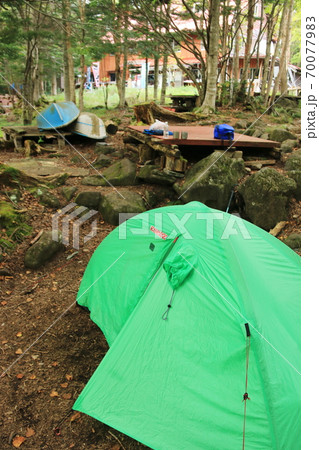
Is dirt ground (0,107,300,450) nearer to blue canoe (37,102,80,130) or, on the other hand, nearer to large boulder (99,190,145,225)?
large boulder (99,190,145,225)

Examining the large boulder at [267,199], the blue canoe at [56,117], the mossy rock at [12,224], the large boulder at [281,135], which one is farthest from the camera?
the blue canoe at [56,117]

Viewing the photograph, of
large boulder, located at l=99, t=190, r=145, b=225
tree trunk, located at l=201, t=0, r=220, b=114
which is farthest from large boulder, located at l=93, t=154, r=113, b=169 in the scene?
tree trunk, located at l=201, t=0, r=220, b=114

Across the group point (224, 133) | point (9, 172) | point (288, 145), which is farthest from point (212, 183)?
point (9, 172)

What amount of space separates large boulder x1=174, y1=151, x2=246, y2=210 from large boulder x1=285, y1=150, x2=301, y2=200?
4.04 ft

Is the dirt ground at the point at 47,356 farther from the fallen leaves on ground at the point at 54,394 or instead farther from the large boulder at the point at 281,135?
the large boulder at the point at 281,135

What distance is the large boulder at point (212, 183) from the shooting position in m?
6.93

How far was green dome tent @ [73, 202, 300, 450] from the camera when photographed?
7.81 feet

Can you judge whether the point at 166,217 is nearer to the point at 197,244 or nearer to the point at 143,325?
the point at 197,244

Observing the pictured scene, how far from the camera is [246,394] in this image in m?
2.38

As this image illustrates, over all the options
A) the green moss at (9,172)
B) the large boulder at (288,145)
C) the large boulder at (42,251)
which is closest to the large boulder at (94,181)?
the green moss at (9,172)

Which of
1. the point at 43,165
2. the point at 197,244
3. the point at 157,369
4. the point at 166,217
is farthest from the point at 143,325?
the point at 43,165

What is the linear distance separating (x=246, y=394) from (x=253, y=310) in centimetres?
59
